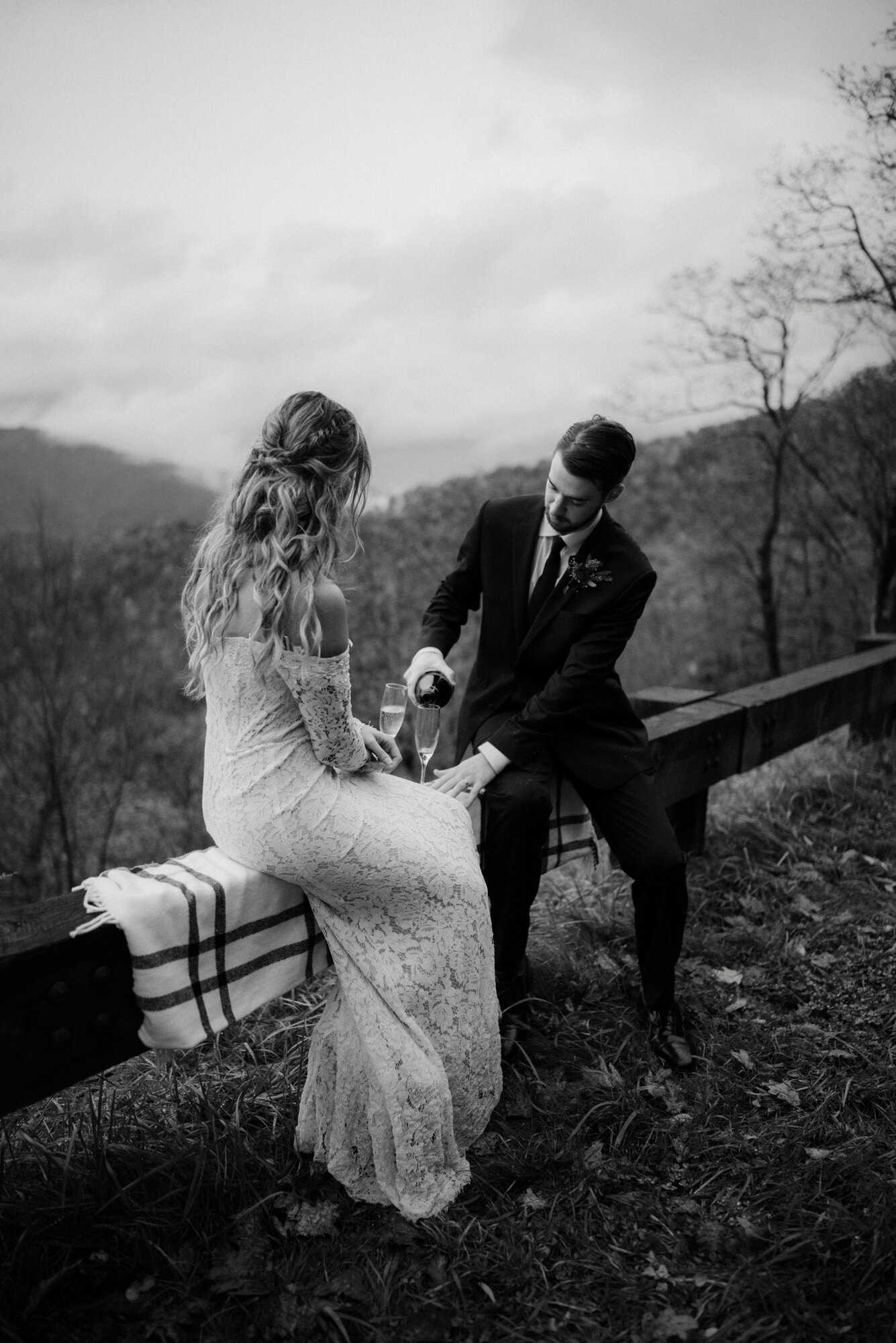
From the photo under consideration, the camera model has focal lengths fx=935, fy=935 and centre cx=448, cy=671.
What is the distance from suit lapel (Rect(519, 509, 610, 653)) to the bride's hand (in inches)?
36.9

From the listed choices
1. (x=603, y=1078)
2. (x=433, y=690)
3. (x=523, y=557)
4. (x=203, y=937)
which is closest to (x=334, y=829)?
(x=203, y=937)

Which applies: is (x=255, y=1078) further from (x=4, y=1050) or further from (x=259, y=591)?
(x=259, y=591)

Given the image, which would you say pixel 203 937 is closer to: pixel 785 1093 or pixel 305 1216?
pixel 305 1216

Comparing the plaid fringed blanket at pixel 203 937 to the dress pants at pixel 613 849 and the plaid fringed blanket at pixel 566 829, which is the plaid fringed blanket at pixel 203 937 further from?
the plaid fringed blanket at pixel 566 829

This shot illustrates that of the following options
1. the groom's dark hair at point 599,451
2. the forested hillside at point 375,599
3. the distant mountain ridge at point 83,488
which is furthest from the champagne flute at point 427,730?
the distant mountain ridge at point 83,488

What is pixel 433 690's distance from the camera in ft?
10.7

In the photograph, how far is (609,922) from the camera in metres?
3.91

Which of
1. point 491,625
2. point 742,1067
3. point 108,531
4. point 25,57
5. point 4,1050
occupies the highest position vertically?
point 25,57

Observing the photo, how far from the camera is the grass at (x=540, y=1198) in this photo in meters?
2.09

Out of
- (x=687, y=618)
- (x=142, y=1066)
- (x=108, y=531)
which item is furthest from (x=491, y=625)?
(x=108, y=531)

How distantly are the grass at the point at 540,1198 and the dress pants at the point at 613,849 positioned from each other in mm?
283

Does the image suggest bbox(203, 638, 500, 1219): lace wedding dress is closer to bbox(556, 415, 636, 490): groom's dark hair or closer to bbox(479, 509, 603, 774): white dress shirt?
bbox(479, 509, 603, 774): white dress shirt

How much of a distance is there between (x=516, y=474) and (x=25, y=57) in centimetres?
1295

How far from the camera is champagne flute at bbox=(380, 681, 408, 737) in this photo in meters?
2.84
